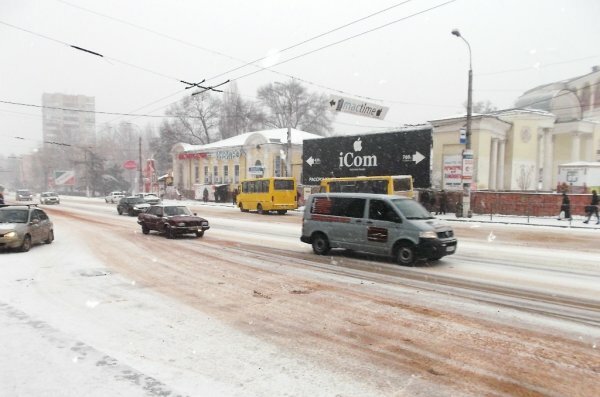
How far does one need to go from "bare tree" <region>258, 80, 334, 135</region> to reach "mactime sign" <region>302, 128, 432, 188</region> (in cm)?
4238

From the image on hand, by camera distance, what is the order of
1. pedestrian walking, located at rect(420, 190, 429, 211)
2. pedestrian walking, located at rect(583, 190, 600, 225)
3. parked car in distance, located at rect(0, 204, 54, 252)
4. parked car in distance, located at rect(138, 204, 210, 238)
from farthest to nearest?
pedestrian walking, located at rect(420, 190, 429, 211) → pedestrian walking, located at rect(583, 190, 600, 225) → parked car in distance, located at rect(138, 204, 210, 238) → parked car in distance, located at rect(0, 204, 54, 252)

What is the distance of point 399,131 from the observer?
32469 millimetres

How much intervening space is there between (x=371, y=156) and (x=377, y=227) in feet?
79.5

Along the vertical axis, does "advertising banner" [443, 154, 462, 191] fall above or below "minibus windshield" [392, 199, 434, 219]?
above

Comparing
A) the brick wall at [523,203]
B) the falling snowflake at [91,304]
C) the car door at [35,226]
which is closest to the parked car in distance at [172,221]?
the car door at [35,226]

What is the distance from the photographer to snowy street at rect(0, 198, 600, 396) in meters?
4.41

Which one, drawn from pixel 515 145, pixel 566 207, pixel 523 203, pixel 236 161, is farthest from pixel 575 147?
pixel 236 161

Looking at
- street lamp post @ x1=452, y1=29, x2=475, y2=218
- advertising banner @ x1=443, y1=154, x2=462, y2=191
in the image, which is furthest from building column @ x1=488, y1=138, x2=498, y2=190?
street lamp post @ x1=452, y1=29, x2=475, y2=218

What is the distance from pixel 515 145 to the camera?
3400 centimetres

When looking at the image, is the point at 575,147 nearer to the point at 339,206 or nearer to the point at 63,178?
the point at 339,206

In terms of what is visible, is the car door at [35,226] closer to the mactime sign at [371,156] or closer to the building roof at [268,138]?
the mactime sign at [371,156]

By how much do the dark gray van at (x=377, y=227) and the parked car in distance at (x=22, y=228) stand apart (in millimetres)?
8758

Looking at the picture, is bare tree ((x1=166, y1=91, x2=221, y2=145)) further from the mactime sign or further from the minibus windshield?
the minibus windshield

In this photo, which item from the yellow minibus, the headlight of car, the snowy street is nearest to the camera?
the snowy street
